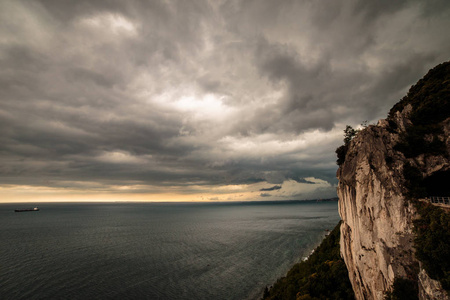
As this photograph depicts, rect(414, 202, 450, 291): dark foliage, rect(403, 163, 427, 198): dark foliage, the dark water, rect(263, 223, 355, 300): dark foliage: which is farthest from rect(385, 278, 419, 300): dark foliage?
the dark water

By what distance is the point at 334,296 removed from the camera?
32.7m

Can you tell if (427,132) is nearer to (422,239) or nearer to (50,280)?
(422,239)

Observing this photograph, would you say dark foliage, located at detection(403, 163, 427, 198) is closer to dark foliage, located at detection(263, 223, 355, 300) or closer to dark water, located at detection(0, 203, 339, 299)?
dark foliage, located at detection(263, 223, 355, 300)

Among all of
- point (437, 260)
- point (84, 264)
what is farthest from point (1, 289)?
point (437, 260)

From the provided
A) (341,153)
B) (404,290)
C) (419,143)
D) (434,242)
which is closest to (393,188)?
(434,242)

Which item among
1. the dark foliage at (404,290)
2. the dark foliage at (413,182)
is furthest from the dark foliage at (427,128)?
the dark foliage at (404,290)

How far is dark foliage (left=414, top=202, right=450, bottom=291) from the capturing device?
1766 centimetres

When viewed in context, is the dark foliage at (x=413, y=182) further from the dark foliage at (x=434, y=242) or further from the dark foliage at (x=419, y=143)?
the dark foliage at (x=419, y=143)

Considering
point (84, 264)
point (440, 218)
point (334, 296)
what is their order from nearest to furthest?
point (440, 218), point (334, 296), point (84, 264)

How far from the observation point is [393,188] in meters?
24.7

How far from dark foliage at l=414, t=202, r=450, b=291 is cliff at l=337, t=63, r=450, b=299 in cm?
74

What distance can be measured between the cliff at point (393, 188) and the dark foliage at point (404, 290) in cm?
34

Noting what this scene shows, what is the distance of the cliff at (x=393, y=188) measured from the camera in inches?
872

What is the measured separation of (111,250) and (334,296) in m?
74.3
